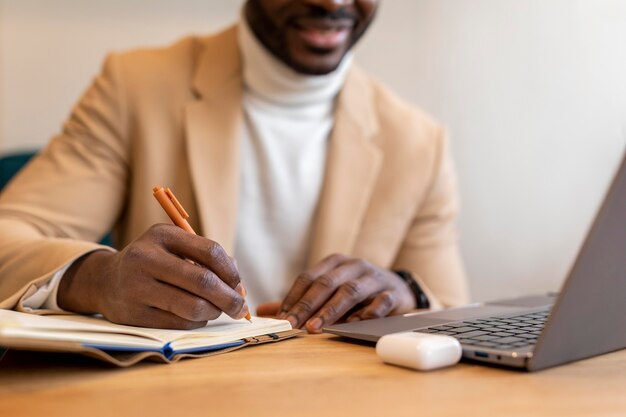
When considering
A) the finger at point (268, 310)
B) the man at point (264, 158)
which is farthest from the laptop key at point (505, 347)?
the man at point (264, 158)

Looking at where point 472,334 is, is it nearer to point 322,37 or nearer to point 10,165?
point 322,37

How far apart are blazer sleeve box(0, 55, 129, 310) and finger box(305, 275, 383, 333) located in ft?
1.80

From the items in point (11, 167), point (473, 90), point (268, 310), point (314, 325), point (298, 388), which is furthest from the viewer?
point (473, 90)

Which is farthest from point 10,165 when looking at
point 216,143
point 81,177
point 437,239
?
point 437,239

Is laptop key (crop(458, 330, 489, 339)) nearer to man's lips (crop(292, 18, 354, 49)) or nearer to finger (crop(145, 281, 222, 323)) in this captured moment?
finger (crop(145, 281, 222, 323))

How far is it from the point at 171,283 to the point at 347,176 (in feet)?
2.53

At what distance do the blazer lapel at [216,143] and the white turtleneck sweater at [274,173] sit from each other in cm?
5

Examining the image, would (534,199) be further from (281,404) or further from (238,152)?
(281,404)


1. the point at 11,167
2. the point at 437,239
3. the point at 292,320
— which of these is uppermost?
the point at 292,320

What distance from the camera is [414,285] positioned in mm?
1030

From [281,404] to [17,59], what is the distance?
1.82 m

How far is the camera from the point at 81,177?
1.30m

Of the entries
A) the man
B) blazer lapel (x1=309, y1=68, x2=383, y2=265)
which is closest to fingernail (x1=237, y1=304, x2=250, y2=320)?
the man

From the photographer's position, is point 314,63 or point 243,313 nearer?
point 243,313
